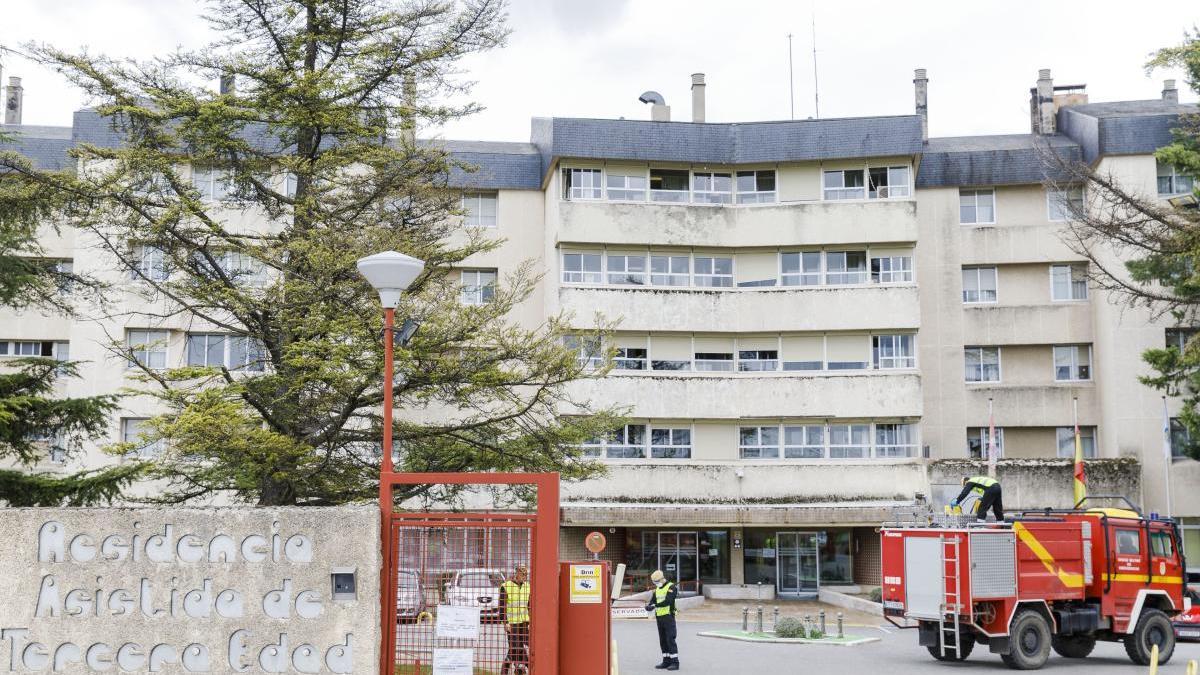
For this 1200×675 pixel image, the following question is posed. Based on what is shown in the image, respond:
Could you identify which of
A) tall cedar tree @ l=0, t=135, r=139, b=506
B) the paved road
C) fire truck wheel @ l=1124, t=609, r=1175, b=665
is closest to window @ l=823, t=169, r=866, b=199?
the paved road

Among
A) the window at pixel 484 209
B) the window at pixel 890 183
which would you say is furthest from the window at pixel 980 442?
the window at pixel 484 209

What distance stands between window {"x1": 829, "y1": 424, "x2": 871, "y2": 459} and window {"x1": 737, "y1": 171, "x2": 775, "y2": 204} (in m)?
8.79

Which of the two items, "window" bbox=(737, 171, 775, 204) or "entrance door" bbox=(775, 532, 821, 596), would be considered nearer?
"entrance door" bbox=(775, 532, 821, 596)

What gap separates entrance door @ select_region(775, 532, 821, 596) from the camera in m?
43.3

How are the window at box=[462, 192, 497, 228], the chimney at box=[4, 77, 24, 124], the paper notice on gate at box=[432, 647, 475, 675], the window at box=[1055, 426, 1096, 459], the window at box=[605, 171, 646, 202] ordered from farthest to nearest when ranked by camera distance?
the chimney at box=[4, 77, 24, 124], the window at box=[462, 192, 497, 228], the window at box=[1055, 426, 1096, 459], the window at box=[605, 171, 646, 202], the paper notice on gate at box=[432, 647, 475, 675]

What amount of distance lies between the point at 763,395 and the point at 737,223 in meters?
6.34

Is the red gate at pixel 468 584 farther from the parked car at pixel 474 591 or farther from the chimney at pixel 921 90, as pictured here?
the chimney at pixel 921 90

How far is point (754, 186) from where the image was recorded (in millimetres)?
45062

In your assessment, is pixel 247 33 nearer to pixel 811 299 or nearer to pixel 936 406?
pixel 811 299

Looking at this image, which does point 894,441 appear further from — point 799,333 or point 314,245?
point 314,245

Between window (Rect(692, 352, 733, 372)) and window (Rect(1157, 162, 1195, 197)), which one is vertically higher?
window (Rect(1157, 162, 1195, 197))

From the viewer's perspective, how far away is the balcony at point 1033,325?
45.1 m

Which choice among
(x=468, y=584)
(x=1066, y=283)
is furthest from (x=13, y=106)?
(x=468, y=584)

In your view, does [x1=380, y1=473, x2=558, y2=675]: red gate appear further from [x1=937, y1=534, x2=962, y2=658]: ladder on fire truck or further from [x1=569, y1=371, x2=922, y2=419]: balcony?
[x1=569, y1=371, x2=922, y2=419]: balcony
